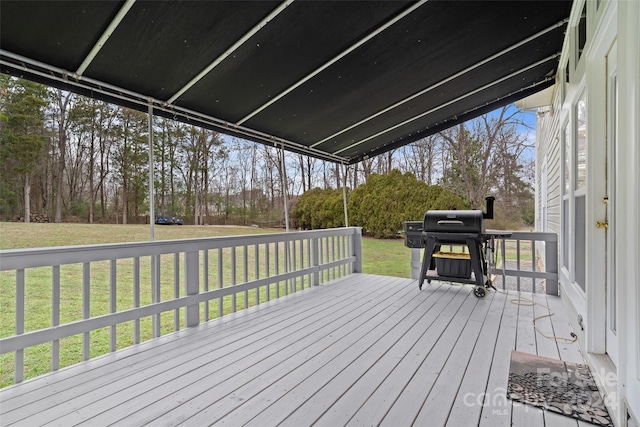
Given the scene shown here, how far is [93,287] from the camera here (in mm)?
5531

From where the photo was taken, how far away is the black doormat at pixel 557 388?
1.64 m

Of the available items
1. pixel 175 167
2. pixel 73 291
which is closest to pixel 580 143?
pixel 175 167

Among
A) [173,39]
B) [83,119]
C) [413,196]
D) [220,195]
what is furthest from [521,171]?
[83,119]

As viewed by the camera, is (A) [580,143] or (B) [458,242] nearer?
(A) [580,143]

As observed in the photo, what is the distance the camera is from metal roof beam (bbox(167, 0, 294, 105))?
2.14 meters

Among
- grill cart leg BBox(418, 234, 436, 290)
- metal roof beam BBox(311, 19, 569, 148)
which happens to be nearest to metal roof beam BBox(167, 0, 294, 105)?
metal roof beam BBox(311, 19, 569, 148)

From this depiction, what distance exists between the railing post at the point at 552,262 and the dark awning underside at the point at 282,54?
2.15 m

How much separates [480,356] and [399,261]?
6224mm

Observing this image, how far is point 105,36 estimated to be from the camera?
6.72 ft

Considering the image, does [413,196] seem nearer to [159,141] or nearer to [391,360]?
[159,141]

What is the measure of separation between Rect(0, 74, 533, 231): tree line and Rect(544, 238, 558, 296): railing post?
10.7 ft

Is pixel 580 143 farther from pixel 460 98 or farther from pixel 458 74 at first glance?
pixel 460 98

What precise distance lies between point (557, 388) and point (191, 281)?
2.85 meters

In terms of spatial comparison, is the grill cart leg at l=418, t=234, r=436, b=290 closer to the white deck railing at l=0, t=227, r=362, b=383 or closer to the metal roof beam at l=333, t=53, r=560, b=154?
the white deck railing at l=0, t=227, r=362, b=383
